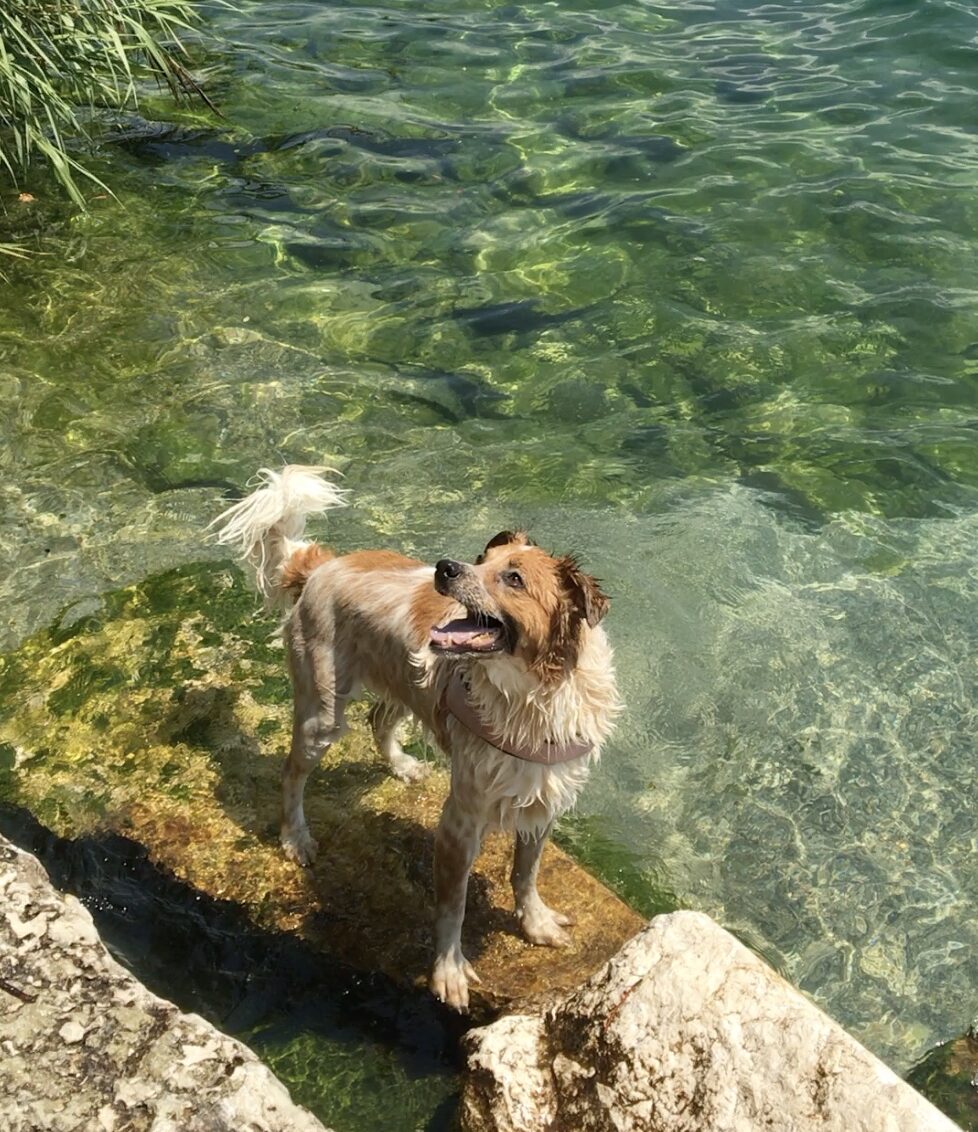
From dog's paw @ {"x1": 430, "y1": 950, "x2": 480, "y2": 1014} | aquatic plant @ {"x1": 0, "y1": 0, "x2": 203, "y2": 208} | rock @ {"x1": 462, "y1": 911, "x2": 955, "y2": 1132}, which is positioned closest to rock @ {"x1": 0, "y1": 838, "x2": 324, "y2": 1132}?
rock @ {"x1": 462, "y1": 911, "x2": 955, "y2": 1132}

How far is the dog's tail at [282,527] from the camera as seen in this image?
15.5 feet

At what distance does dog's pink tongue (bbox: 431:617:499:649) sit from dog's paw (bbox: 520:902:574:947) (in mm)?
1257

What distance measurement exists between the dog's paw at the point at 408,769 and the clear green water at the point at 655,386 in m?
0.80

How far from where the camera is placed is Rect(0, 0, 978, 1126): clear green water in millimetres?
5414

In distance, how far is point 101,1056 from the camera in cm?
300

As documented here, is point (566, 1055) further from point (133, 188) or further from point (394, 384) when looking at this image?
point (133, 188)

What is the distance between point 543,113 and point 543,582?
363 inches

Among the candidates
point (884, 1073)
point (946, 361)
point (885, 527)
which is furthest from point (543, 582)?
point (946, 361)

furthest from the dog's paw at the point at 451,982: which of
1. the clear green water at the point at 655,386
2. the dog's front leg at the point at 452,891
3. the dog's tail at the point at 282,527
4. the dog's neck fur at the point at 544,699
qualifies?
the dog's tail at the point at 282,527

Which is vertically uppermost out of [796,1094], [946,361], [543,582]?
[543,582]

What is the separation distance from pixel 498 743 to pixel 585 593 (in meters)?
0.69

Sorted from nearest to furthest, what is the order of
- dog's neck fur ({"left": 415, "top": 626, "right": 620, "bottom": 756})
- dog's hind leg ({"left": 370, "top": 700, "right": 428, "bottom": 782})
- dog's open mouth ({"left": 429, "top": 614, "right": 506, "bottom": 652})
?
1. dog's open mouth ({"left": 429, "top": 614, "right": 506, "bottom": 652})
2. dog's neck fur ({"left": 415, "top": 626, "right": 620, "bottom": 756})
3. dog's hind leg ({"left": 370, "top": 700, "right": 428, "bottom": 782})

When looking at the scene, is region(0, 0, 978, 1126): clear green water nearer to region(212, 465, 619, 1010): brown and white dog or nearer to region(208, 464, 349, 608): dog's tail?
region(212, 465, 619, 1010): brown and white dog

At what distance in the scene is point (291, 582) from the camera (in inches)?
192
